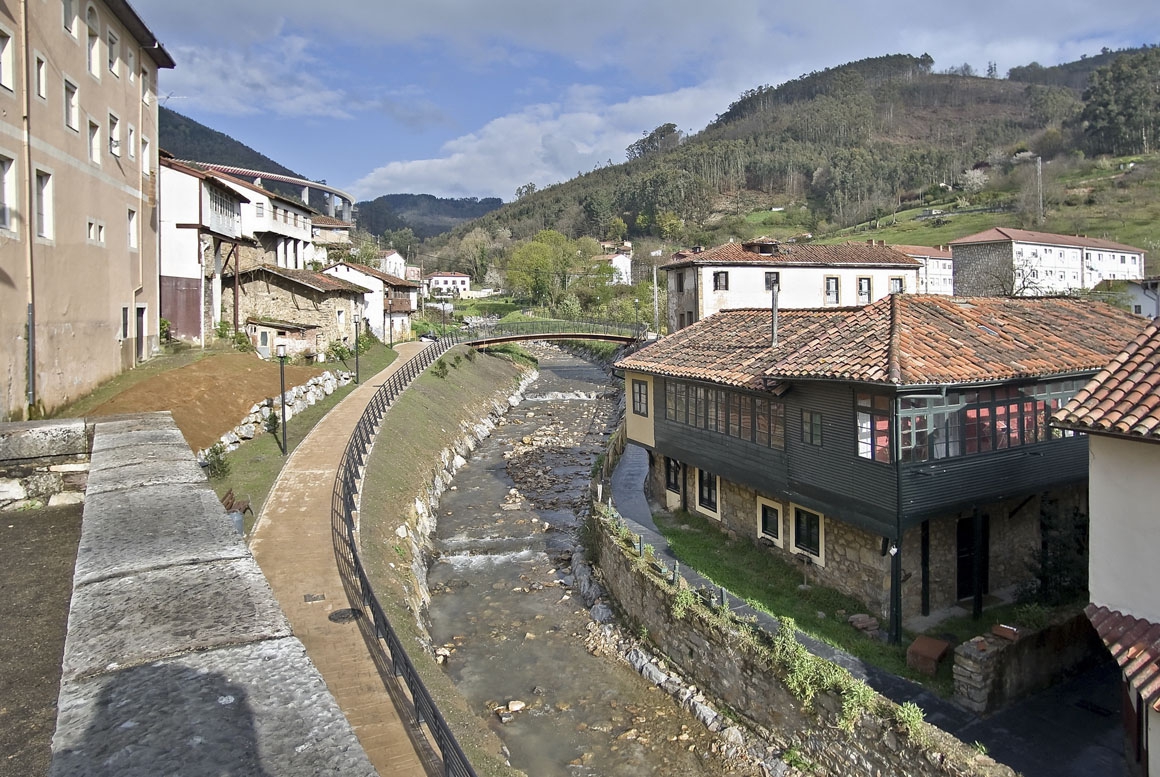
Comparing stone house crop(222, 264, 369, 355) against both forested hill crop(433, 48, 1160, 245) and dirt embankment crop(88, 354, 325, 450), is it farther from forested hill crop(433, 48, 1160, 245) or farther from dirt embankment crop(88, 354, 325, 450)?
forested hill crop(433, 48, 1160, 245)

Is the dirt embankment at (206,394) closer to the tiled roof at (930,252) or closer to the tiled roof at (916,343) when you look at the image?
the tiled roof at (916,343)

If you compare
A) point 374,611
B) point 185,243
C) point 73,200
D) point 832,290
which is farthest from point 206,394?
point 832,290

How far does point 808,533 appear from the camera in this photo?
17.8 metres

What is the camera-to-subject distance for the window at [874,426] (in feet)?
48.1

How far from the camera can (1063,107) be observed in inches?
6841

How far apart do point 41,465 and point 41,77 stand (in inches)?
675

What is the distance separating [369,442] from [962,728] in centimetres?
1876

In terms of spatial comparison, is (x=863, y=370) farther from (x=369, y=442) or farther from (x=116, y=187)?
(x=116, y=187)

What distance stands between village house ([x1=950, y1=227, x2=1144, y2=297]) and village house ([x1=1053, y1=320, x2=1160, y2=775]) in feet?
213

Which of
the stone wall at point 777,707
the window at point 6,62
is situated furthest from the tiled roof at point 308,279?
the stone wall at point 777,707

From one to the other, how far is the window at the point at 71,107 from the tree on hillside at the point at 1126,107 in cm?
13034

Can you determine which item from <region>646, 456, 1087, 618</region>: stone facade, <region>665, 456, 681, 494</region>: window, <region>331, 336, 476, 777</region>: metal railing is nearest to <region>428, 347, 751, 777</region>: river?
<region>331, 336, 476, 777</region>: metal railing

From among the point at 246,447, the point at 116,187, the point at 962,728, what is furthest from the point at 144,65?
the point at 962,728

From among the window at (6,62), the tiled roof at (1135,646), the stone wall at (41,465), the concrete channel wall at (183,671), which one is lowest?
the tiled roof at (1135,646)
